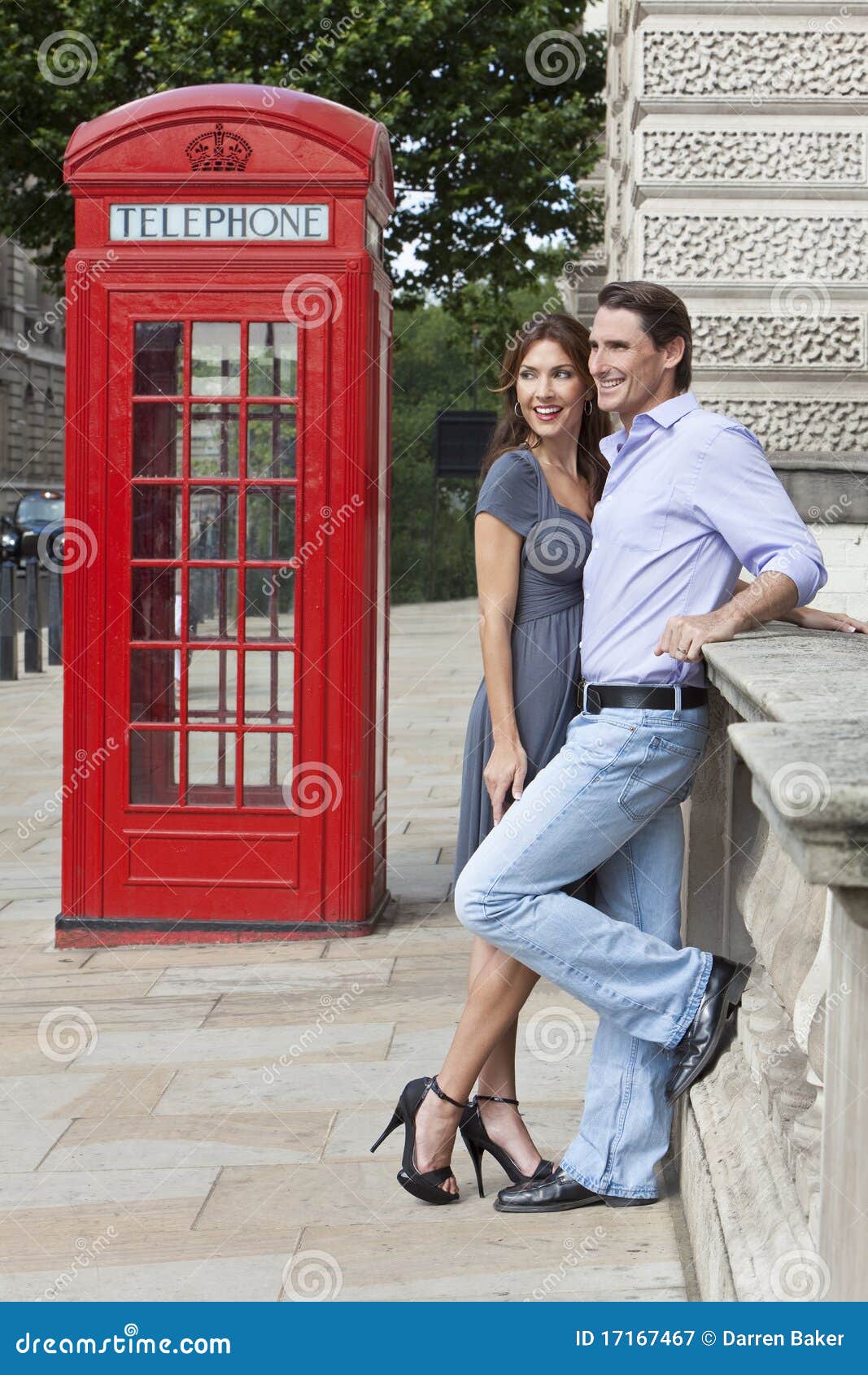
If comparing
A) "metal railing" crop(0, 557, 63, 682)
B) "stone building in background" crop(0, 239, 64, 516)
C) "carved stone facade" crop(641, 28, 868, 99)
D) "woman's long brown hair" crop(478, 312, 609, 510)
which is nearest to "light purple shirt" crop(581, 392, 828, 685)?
"woman's long brown hair" crop(478, 312, 609, 510)

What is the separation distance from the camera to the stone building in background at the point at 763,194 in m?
6.12

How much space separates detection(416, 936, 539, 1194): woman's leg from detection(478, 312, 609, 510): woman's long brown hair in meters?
0.98

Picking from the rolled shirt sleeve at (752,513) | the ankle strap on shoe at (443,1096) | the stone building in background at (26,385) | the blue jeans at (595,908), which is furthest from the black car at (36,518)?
the rolled shirt sleeve at (752,513)

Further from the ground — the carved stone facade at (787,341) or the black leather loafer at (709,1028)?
the carved stone facade at (787,341)

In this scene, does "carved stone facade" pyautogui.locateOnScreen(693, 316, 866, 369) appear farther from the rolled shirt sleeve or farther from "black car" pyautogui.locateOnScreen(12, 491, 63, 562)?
"black car" pyautogui.locateOnScreen(12, 491, 63, 562)

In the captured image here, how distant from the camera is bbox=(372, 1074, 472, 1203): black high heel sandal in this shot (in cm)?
343

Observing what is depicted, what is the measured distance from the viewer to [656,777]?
10.4 feet

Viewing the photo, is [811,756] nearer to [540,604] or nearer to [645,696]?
[645,696]

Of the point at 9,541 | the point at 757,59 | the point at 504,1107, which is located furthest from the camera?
the point at 9,541

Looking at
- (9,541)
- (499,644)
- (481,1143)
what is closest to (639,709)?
(499,644)

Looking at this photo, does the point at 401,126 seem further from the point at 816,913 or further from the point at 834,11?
the point at 816,913

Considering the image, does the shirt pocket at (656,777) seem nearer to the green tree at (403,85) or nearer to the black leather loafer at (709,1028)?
the black leather loafer at (709,1028)

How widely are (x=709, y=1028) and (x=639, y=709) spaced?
63 centimetres

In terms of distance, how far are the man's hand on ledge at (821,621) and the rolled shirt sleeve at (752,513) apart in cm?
26
